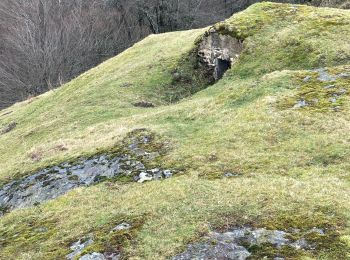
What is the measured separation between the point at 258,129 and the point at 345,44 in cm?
1097

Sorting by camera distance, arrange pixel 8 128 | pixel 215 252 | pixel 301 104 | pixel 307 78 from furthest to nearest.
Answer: pixel 8 128, pixel 307 78, pixel 301 104, pixel 215 252

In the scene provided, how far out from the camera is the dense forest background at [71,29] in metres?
72.8

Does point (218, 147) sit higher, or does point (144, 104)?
point (144, 104)

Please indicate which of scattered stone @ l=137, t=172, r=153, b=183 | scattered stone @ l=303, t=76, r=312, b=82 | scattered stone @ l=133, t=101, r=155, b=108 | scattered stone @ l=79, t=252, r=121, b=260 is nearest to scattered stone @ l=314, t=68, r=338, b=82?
scattered stone @ l=303, t=76, r=312, b=82

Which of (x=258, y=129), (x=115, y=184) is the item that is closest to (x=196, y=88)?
(x=258, y=129)

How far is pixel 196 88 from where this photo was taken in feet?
102

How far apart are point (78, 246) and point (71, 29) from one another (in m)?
71.5

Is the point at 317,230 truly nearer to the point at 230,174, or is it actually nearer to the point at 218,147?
the point at 230,174

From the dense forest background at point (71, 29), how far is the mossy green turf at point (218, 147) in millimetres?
41703

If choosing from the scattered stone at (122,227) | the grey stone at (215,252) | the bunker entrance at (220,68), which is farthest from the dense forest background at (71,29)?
the grey stone at (215,252)

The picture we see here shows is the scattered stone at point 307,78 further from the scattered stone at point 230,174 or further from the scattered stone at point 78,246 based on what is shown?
the scattered stone at point 78,246

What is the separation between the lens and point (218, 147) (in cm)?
1761

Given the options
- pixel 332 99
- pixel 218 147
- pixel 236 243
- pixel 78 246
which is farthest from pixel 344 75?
pixel 78 246

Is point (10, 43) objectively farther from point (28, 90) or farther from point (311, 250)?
point (311, 250)
